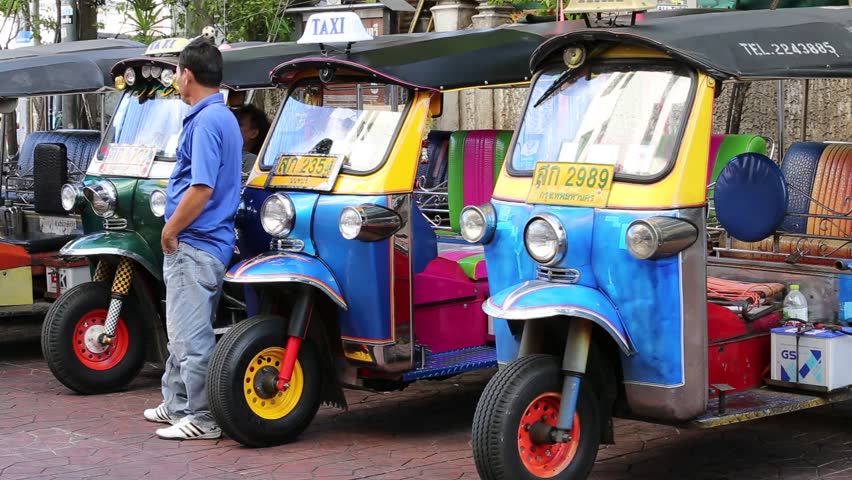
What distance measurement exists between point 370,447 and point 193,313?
1156 millimetres

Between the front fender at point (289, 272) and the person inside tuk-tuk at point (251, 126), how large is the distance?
6.67 ft

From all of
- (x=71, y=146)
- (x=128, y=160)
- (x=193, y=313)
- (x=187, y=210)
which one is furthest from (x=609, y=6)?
(x=71, y=146)

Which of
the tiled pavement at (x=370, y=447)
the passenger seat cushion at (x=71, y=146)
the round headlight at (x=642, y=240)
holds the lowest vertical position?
the tiled pavement at (x=370, y=447)

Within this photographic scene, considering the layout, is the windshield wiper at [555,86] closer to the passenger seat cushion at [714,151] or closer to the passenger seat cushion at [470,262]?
the passenger seat cushion at [470,262]

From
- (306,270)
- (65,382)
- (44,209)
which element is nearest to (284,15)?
(44,209)

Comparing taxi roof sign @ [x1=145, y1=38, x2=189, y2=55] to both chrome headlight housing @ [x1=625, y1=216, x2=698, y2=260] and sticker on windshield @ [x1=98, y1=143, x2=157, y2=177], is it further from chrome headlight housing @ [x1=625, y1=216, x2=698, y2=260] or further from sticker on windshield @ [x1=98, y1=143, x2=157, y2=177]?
chrome headlight housing @ [x1=625, y1=216, x2=698, y2=260]

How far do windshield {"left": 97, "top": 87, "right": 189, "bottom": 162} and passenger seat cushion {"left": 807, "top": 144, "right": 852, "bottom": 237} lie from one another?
12.5 feet

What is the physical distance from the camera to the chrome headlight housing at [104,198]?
7602mm

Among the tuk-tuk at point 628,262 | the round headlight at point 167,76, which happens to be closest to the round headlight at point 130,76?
the round headlight at point 167,76

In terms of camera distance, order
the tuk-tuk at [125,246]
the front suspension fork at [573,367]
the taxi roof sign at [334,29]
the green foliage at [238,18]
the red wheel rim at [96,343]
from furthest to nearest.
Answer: the green foliage at [238,18] → the red wheel rim at [96,343] → the tuk-tuk at [125,246] → the taxi roof sign at [334,29] → the front suspension fork at [573,367]

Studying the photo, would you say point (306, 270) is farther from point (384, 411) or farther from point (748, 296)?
point (748, 296)

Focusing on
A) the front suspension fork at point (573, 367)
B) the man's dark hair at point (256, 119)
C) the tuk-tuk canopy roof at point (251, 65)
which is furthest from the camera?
the tuk-tuk canopy roof at point (251, 65)

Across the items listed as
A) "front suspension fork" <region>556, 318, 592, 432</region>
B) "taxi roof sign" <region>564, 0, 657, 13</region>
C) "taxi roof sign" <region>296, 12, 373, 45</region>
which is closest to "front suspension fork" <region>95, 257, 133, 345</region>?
"taxi roof sign" <region>296, 12, 373, 45</region>

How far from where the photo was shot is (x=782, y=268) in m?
6.49
